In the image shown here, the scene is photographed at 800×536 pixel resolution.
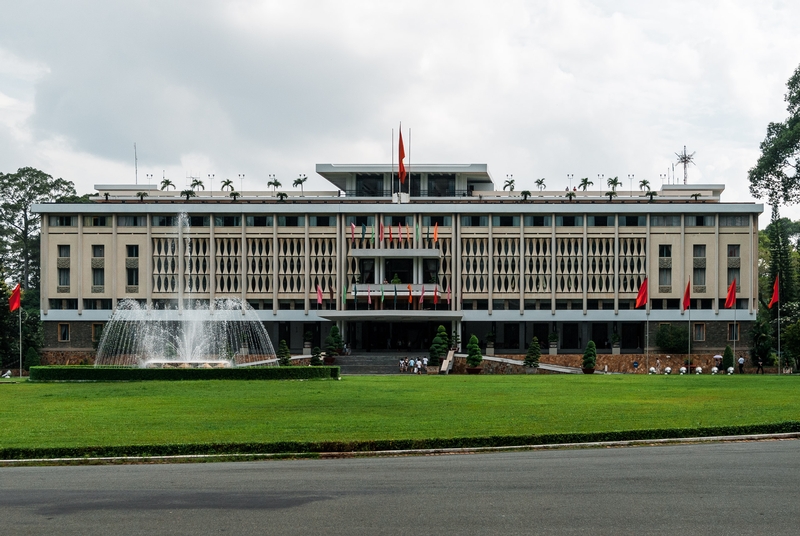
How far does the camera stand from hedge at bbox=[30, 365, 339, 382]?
43.5m

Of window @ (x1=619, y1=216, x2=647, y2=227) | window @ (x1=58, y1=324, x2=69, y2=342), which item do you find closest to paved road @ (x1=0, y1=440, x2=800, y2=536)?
window @ (x1=619, y1=216, x2=647, y2=227)

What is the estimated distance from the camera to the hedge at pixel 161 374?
43500mm

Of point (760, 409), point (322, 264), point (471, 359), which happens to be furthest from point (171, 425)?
point (322, 264)

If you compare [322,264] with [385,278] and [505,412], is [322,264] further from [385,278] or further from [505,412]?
[505,412]

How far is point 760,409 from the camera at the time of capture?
1057 inches

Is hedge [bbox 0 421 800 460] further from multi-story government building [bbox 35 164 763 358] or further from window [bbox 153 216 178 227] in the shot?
window [bbox 153 216 178 227]

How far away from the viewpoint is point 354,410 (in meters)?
27.5

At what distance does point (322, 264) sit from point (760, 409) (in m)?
57.3

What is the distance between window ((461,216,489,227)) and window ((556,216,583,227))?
6038 millimetres

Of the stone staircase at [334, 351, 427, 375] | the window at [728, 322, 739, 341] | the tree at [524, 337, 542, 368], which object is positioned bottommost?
the stone staircase at [334, 351, 427, 375]

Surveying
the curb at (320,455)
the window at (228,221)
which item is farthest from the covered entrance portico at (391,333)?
the curb at (320,455)

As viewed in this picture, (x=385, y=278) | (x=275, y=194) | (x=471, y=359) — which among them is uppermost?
(x=275, y=194)

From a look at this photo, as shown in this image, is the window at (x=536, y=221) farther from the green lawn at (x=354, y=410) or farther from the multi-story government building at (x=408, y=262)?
the green lawn at (x=354, y=410)

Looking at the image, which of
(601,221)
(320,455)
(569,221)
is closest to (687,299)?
(601,221)
